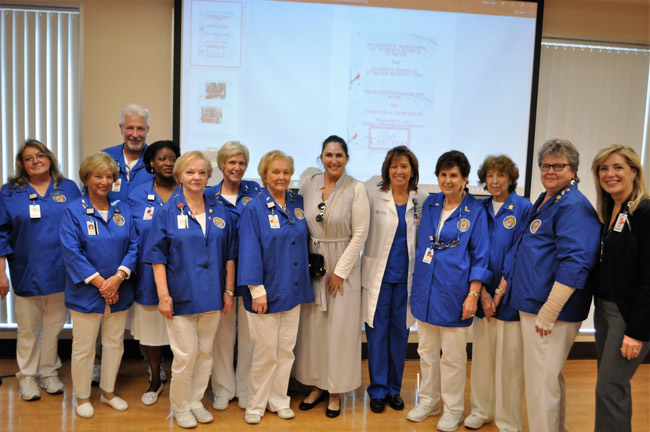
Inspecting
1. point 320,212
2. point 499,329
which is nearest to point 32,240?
point 320,212

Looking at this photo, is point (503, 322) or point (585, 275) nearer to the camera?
point (585, 275)

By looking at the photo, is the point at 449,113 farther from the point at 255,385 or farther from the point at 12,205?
the point at 12,205

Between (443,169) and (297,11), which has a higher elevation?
(297,11)

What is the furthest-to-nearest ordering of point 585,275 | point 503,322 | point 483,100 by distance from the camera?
point 483,100 → point 503,322 → point 585,275

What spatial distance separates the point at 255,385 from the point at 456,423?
1.29 m

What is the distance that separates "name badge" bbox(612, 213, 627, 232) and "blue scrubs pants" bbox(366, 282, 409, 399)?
132 cm

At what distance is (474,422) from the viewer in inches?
123

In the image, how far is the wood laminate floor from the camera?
3.02 metres

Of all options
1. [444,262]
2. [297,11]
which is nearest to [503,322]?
[444,262]

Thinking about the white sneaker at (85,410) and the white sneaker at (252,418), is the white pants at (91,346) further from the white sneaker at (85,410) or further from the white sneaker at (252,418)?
the white sneaker at (252,418)

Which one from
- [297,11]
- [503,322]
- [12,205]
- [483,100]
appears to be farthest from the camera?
[483,100]

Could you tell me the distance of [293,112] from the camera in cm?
410

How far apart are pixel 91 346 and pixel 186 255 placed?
906 mm

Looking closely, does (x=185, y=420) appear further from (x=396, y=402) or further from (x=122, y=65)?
(x=122, y=65)
